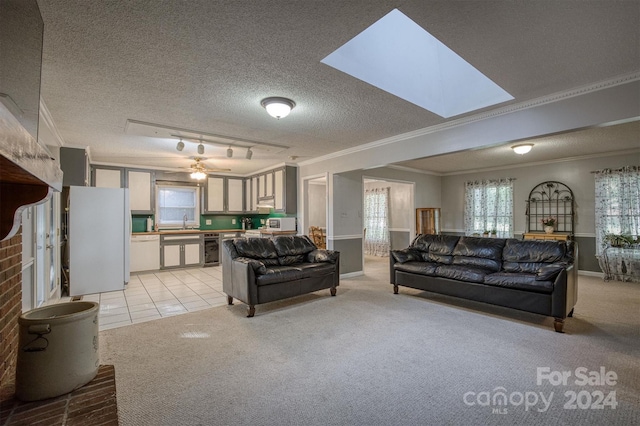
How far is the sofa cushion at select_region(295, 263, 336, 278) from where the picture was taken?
4.22 meters

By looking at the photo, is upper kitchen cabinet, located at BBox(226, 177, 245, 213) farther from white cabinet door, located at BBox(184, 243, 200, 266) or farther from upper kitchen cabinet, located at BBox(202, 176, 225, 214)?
white cabinet door, located at BBox(184, 243, 200, 266)

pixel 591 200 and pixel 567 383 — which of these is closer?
pixel 567 383

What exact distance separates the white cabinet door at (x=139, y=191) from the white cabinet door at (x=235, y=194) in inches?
75.5

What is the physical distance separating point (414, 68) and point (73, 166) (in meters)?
5.35

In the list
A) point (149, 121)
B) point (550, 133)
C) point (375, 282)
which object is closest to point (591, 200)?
point (550, 133)

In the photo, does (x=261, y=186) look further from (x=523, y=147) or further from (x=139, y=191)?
(x=523, y=147)

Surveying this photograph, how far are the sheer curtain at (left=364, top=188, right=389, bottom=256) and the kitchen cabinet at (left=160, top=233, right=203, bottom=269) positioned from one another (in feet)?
16.8

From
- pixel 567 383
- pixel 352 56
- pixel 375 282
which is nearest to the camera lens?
pixel 567 383

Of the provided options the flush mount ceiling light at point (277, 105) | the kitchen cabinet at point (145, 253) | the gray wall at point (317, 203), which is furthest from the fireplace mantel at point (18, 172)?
the gray wall at point (317, 203)

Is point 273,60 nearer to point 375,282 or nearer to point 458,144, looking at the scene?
point 458,144

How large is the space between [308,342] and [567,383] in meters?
2.08

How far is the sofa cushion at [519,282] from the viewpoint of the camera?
3275 mm

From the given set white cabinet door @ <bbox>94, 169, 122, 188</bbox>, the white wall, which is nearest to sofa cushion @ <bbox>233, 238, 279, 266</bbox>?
white cabinet door @ <bbox>94, 169, 122, 188</bbox>

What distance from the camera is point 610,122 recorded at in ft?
8.88
